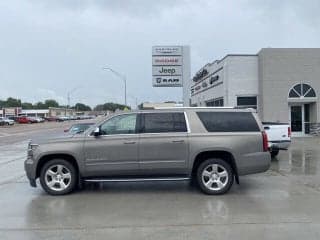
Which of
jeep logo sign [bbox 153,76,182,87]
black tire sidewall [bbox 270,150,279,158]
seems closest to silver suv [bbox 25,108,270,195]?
black tire sidewall [bbox 270,150,279,158]

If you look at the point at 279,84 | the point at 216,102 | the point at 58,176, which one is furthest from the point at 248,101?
the point at 58,176

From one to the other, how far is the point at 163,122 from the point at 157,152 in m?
0.71

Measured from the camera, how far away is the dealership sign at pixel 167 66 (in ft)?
105

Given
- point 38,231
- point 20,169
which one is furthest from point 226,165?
point 20,169

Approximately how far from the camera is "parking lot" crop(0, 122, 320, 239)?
754cm

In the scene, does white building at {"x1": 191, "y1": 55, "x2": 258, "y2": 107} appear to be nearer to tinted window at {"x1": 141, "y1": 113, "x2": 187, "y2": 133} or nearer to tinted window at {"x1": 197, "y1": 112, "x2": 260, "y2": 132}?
tinted window at {"x1": 197, "y1": 112, "x2": 260, "y2": 132}

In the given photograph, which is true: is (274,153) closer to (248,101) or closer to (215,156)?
(215,156)

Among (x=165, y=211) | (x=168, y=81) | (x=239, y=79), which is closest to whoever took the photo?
(x=165, y=211)

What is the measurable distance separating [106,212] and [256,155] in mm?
3769

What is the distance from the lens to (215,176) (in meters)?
11.0

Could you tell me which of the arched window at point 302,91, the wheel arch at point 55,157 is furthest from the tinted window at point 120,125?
the arched window at point 302,91

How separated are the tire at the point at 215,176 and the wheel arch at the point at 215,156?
12 centimetres

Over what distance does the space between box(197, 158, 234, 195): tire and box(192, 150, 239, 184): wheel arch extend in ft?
0.39

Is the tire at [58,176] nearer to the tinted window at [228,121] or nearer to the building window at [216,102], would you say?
the tinted window at [228,121]
